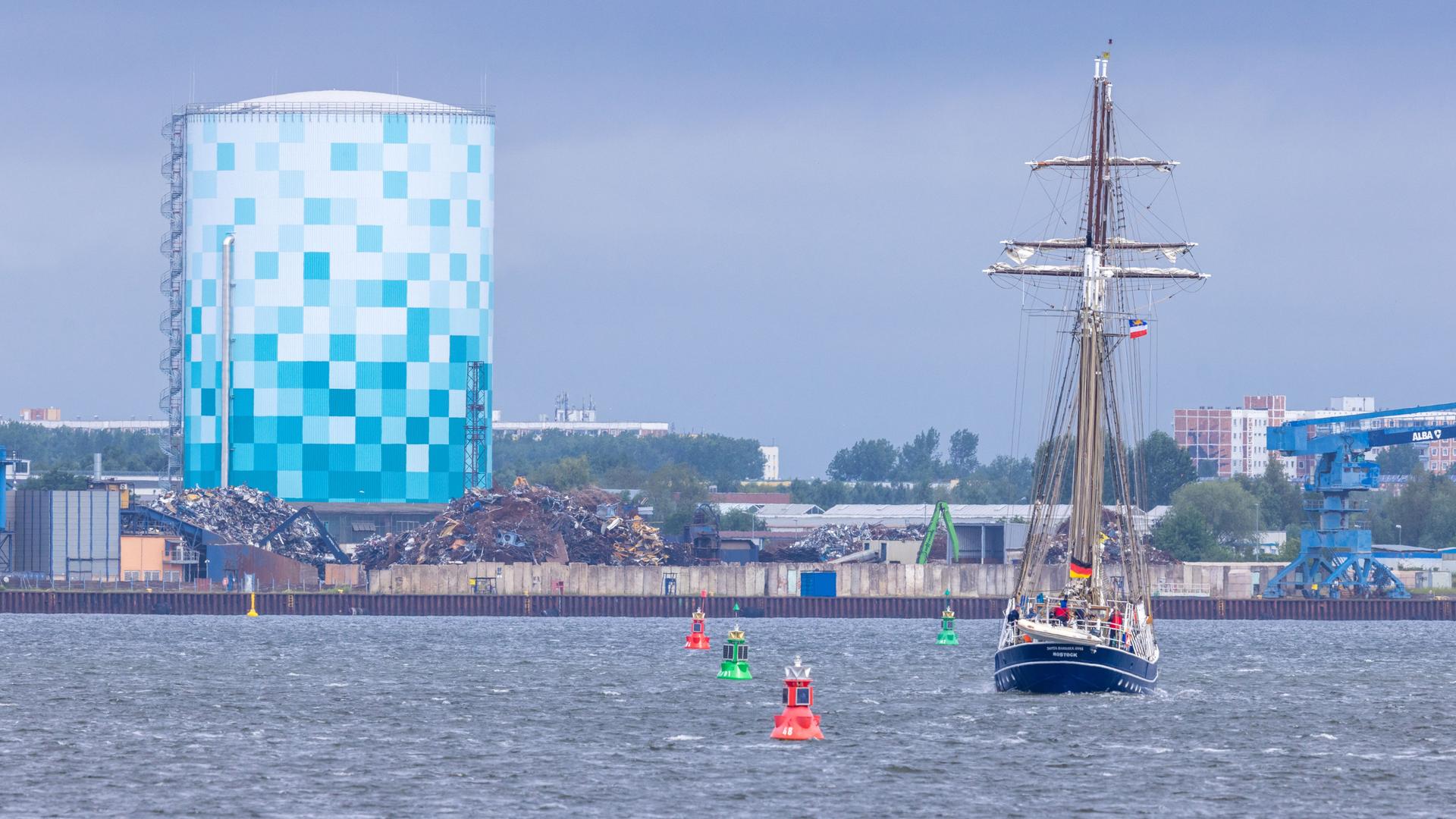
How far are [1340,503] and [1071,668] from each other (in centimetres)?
9536

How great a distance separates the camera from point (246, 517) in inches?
6088

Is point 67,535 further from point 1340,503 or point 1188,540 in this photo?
point 1188,540

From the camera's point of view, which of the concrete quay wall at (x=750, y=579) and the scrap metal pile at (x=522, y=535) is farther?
the concrete quay wall at (x=750, y=579)

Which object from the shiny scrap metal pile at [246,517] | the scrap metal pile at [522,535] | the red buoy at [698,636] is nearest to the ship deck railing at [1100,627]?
the red buoy at [698,636]

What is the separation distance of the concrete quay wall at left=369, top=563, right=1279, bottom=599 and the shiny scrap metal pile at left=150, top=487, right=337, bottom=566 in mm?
4816

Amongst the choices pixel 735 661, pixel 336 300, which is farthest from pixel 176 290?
pixel 735 661

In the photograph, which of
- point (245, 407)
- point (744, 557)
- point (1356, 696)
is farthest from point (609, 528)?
point (1356, 696)

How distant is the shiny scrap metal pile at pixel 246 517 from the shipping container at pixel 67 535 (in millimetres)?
3517

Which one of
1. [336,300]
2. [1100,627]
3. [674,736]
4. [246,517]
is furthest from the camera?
[336,300]

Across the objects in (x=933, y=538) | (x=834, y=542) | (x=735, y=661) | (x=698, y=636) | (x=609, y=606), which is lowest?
(x=609, y=606)

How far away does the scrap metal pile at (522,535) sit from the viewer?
156375 millimetres

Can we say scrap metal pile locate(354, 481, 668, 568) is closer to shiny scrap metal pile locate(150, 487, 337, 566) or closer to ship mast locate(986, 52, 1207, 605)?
shiny scrap metal pile locate(150, 487, 337, 566)

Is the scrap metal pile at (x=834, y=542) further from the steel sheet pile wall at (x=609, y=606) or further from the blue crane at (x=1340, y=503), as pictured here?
the blue crane at (x=1340, y=503)

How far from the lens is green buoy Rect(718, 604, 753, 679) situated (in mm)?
83375
